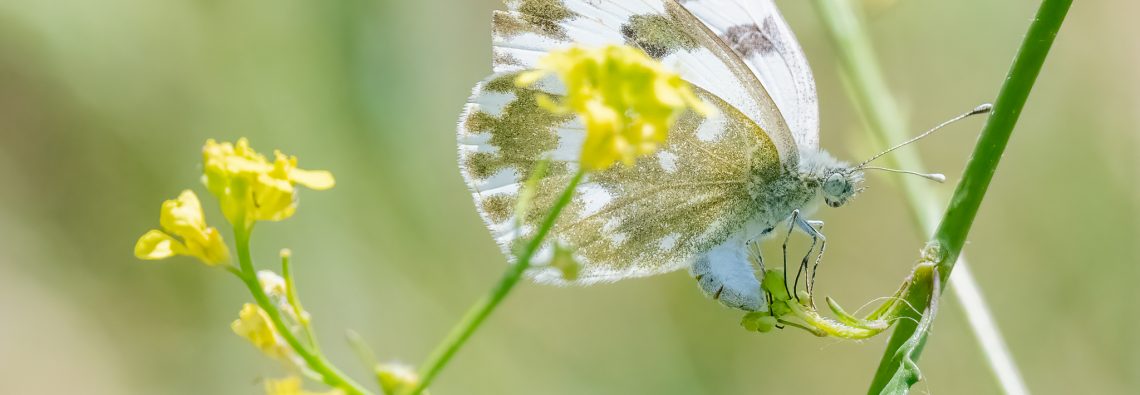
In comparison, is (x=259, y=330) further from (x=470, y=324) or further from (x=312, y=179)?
(x=470, y=324)

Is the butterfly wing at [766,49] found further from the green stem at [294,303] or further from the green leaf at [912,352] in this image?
the green stem at [294,303]

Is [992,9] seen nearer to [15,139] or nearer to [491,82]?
[491,82]

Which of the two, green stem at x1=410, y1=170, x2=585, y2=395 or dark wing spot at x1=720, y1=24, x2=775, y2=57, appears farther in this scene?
dark wing spot at x1=720, y1=24, x2=775, y2=57

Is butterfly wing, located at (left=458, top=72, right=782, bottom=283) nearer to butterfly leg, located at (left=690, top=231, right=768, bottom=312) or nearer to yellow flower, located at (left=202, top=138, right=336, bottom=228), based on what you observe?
butterfly leg, located at (left=690, top=231, right=768, bottom=312)

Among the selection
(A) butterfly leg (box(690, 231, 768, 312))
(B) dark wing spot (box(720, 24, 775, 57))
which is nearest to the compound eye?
(A) butterfly leg (box(690, 231, 768, 312))

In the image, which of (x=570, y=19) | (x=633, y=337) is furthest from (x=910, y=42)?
(x=570, y=19)

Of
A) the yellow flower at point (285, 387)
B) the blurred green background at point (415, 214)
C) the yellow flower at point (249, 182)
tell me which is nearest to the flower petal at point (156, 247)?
the yellow flower at point (249, 182)

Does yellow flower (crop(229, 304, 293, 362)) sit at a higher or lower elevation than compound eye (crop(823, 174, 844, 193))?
higher
